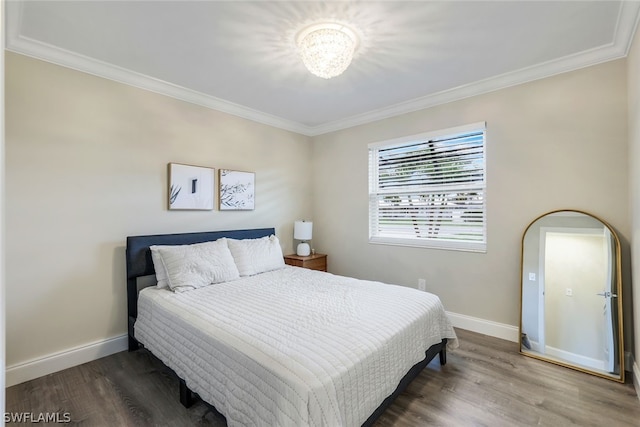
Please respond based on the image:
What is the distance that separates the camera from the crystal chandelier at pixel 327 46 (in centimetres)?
198

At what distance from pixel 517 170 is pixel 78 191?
389cm

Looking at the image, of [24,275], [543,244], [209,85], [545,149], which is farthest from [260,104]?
[543,244]

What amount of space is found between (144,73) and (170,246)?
1.61m

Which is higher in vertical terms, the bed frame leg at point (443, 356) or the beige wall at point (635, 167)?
the beige wall at point (635, 167)

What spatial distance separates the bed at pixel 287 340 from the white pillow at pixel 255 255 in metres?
0.16

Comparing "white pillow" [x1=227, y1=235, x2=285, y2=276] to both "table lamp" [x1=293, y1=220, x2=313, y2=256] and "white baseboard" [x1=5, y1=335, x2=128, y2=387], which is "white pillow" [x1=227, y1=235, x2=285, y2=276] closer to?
"table lamp" [x1=293, y1=220, x2=313, y2=256]

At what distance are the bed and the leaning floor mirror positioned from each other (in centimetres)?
85

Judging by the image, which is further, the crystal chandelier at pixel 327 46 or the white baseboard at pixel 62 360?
the white baseboard at pixel 62 360

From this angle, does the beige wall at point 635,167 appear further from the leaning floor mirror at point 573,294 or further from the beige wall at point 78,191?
the beige wall at point 78,191

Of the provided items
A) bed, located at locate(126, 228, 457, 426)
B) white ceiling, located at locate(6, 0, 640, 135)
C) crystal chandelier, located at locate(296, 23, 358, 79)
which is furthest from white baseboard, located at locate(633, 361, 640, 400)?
crystal chandelier, located at locate(296, 23, 358, 79)

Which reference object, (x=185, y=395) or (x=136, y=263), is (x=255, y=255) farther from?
(x=185, y=395)

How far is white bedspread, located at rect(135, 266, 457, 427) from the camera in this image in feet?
4.28


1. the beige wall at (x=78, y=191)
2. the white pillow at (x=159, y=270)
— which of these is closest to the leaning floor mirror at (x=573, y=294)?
the white pillow at (x=159, y=270)

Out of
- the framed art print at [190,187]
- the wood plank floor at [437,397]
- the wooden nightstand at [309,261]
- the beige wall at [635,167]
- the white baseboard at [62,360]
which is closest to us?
the wood plank floor at [437,397]
